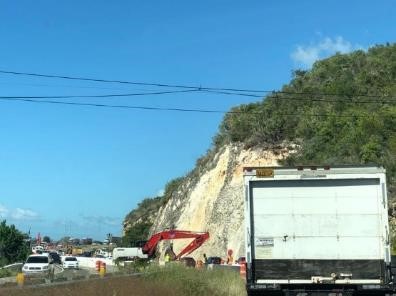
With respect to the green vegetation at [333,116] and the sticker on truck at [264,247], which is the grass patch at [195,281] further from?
the green vegetation at [333,116]

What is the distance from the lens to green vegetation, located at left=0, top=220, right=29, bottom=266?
106144mm

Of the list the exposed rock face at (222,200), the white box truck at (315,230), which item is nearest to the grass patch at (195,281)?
the white box truck at (315,230)

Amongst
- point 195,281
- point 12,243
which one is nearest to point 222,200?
point 195,281

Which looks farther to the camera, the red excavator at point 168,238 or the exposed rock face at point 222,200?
the exposed rock face at point 222,200

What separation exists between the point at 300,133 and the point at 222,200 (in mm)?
7737

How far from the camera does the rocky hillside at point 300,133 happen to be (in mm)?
42688

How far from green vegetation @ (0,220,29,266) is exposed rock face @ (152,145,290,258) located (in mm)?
54748

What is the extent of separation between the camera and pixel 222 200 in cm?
5016

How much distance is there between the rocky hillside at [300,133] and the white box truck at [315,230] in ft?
77.9

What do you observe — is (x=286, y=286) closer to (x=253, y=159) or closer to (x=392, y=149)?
(x=392, y=149)

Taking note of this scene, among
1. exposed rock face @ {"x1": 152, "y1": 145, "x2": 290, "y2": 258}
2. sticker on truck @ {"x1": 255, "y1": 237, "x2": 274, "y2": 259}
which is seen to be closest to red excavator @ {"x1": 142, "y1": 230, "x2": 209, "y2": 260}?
exposed rock face @ {"x1": 152, "y1": 145, "x2": 290, "y2": 258}

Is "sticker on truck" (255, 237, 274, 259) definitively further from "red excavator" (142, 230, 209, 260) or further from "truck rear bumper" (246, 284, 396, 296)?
"red excavator" (142, 230, 209, 260)

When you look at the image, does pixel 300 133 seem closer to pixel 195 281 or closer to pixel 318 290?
pixel 195 281

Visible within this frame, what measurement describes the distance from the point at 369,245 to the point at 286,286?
1.97 meters
